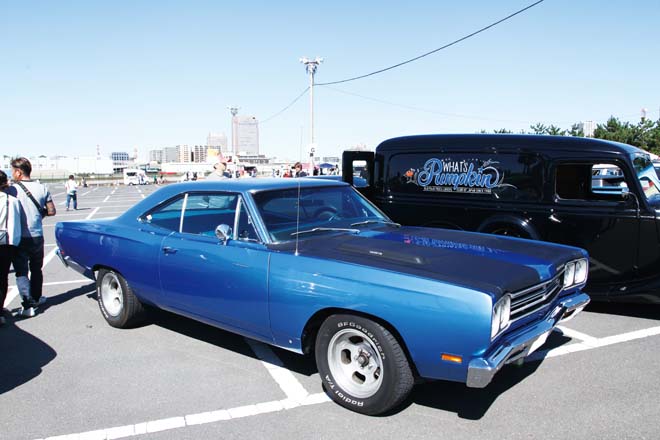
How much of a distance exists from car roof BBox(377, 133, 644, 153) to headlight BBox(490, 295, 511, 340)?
358 centimetres

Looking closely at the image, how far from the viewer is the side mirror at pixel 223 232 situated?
3924 millimetres

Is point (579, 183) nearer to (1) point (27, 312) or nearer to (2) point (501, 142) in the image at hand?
(2) point (501, 142)

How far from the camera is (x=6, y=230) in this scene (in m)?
5.31

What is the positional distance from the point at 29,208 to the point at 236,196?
3.03m

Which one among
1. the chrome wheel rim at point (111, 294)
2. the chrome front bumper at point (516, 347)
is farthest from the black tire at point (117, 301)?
the chrome front bumper at point (516, 347)

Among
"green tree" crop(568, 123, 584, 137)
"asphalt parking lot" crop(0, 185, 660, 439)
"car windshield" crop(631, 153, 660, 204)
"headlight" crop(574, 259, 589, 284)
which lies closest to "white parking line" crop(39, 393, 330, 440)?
"asphalt parking lot" crop(0, 185, 660, 439)

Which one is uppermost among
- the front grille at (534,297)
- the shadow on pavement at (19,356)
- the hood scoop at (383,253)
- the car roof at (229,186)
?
the car roof at (229,186)

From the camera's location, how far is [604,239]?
550cm

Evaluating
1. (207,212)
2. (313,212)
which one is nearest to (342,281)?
(313,212)

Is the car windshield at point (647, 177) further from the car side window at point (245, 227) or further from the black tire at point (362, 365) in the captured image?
the car side window at point (245, 227)

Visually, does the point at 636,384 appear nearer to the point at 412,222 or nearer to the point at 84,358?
the point at 412,222

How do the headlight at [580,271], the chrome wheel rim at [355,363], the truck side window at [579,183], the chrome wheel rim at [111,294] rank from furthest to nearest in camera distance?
1. the truck side window at [579,183]
2. the chrome wheel rim at [111,294]
3. the headlight at [580,271]
4. the chrome wheel rim at [355,363]

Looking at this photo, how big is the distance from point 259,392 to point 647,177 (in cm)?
477

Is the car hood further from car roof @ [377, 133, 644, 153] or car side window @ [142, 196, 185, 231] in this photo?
car roof @ [377, 133, 644, 153]
